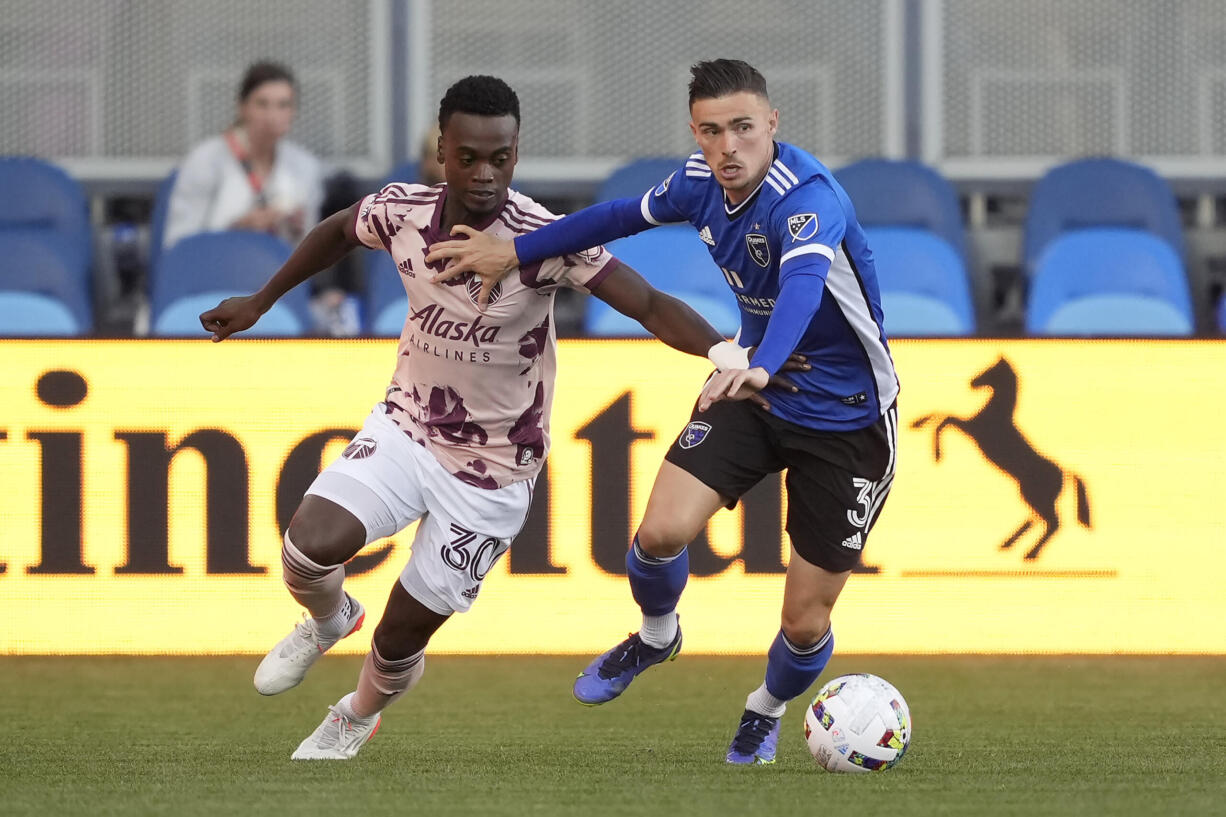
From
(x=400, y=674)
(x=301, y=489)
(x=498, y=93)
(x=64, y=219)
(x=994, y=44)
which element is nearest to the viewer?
(x=498, y=93)

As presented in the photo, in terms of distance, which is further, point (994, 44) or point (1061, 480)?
point (994, 44)

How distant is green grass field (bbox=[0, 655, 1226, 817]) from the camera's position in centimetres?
437

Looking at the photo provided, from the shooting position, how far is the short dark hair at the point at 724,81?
4.65 meters

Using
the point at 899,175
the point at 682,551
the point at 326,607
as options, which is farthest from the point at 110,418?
the point at 899,175

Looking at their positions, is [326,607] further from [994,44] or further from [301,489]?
[994,44]

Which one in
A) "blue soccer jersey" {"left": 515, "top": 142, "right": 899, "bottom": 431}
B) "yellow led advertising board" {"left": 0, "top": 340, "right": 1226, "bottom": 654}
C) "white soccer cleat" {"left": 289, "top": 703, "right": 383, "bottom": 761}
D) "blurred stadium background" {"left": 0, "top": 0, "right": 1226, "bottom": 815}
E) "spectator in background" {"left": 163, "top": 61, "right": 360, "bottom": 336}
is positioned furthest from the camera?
"spectator in background" {"left": 163, "top": 61, "right": 360, "bottom": 336}

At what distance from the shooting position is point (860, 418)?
16.3ft

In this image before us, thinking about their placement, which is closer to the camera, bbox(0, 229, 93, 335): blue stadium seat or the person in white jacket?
bbox(0, 229, 93, 335): blue stadium seat

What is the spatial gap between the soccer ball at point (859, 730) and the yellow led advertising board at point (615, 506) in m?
2.17

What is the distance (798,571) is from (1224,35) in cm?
639

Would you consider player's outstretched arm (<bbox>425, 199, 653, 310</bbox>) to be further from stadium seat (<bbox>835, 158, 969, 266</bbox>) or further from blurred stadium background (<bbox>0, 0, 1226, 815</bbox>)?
stadium seat (<bbox>835, 158, 969, 266</bbox>)

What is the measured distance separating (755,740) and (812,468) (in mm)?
789

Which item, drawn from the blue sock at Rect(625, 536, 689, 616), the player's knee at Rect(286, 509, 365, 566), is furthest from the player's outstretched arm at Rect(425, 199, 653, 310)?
the blue sock at Rect(625, 536, 689, 616)

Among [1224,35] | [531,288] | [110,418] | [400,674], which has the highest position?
[1224,35]
